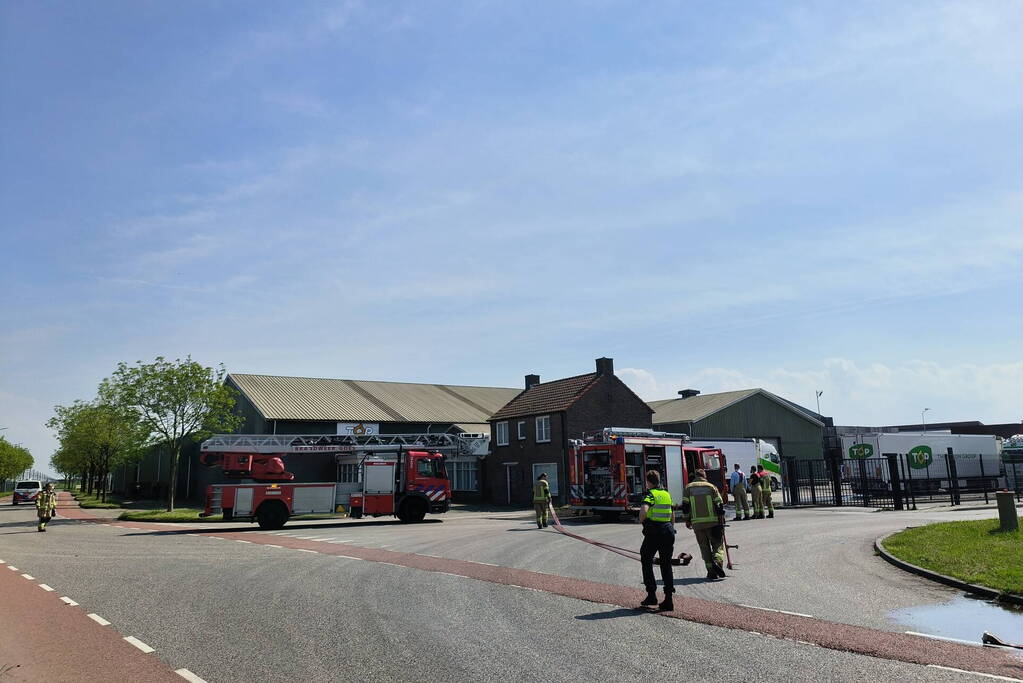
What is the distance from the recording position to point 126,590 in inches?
458

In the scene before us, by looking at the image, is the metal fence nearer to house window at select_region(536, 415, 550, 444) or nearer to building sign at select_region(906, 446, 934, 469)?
building sign at select_region(906, 446, 934, 469)

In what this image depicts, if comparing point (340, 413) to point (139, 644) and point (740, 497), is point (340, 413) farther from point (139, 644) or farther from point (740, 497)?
point (139, 644)

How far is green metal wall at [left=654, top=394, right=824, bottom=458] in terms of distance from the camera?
53.1 meters

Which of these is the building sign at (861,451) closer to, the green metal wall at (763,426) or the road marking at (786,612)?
the green metal wall at (763,426)

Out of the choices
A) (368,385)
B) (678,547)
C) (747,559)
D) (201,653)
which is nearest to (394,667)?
(201,653)

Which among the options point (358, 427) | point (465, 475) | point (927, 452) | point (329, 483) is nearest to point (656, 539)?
point (329, 483)

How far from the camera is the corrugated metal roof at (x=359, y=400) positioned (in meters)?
45.3

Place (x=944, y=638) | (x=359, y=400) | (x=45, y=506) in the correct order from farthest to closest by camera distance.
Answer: (x=359, y=400)
(x=45, y=506)
(x=944, y=638)

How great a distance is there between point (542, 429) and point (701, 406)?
862 inches

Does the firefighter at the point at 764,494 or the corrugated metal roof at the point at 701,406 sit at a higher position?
the corrugated metal roof at the point at 701,406

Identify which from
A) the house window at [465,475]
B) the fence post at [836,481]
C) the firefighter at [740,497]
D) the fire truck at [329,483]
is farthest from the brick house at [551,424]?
the firefighter at [740,497]

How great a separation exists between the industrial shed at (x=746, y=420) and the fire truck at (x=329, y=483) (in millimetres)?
29382

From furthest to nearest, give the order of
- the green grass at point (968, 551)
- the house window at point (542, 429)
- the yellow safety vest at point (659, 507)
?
1. the house window at point (542, 429)
2. the green grass at point (968, 551)
3. the yellow safety vest at point (659, 507)

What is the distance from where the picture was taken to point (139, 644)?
788 centimetres
